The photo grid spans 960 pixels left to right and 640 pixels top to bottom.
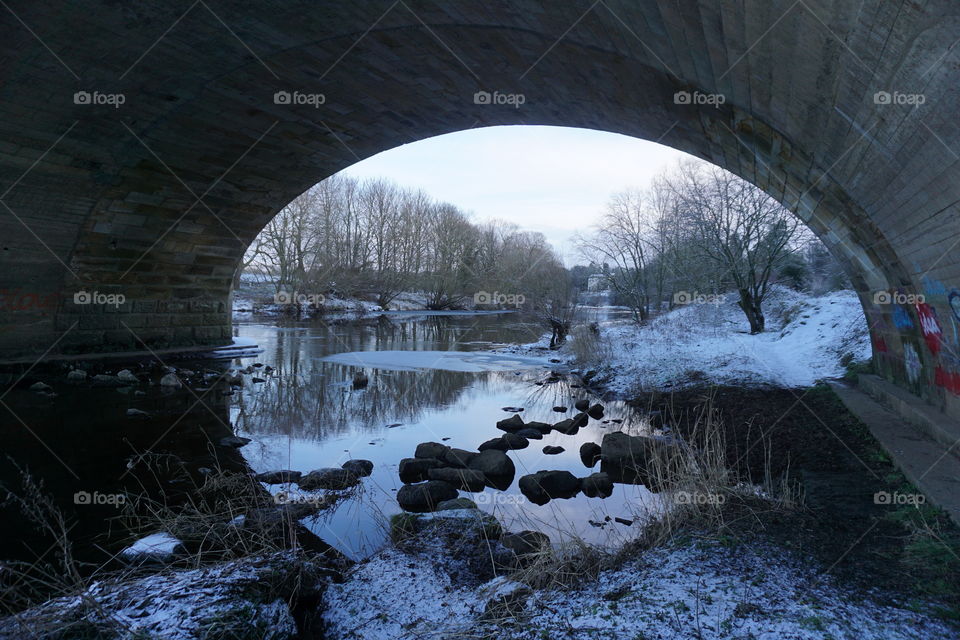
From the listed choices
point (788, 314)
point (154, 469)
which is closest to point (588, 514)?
point (154, 469)

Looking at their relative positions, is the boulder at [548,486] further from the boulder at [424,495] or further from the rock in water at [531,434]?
the rock in water at [531,434]

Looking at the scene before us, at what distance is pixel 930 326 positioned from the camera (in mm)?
5352

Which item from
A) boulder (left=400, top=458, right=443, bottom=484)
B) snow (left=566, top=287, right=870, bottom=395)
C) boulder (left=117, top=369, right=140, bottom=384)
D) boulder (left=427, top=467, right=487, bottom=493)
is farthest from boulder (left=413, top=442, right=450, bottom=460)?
boulder (left=117, top=369, right=140, bottom=384)

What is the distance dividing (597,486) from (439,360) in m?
10.2

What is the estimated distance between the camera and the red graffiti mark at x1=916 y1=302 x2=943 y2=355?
5.12m

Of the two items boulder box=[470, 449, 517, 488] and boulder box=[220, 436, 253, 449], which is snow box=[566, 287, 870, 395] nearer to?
boulder box=[470, 449, 517, 488]

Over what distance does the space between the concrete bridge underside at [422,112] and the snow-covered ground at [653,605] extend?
8.38 feet

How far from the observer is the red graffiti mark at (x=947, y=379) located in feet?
16.4

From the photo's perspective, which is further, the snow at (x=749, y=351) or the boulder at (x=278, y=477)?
the snow at (x=749, y=351)

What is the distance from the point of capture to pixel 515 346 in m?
18.4

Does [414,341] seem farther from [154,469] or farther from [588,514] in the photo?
[588,514]

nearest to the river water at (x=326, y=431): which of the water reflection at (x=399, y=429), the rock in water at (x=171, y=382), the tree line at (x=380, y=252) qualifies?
the water reflection at (x=399, y=429)

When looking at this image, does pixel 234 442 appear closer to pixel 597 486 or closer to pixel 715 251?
pixel 597 486

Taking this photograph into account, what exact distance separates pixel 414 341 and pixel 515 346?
4313mm
